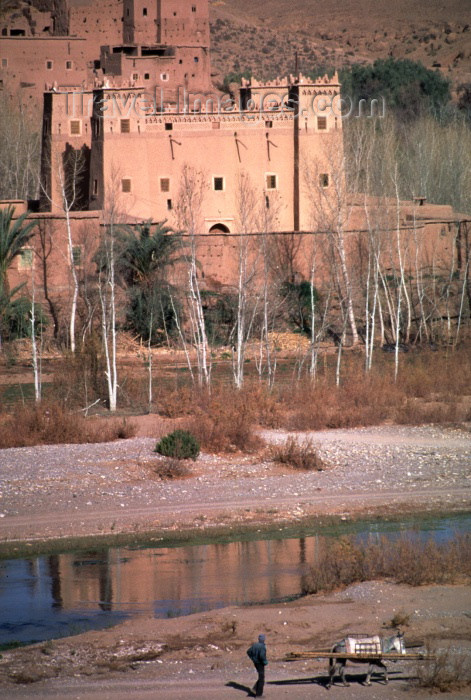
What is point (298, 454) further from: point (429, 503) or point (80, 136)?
point (80, 136)

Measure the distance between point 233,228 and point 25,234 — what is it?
20.7 ft

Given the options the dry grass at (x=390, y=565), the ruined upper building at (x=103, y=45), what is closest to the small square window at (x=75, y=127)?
the ruined upper building at (x=103, y=45)

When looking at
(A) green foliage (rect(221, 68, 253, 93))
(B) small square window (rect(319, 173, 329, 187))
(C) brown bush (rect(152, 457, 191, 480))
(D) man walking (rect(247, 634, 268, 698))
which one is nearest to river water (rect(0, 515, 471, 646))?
(D) man walking (rect(247, 634, 268, 698))

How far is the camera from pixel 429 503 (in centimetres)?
1614

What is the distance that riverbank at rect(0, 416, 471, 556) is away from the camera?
14.9m

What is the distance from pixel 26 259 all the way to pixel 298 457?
46.1 feet

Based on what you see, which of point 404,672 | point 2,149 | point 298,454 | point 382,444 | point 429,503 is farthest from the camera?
point 2,149

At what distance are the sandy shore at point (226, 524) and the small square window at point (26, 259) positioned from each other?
32.9 ft

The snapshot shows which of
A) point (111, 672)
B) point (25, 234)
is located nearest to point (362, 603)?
point (111, 672)

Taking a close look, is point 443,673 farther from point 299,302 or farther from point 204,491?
point 299,302

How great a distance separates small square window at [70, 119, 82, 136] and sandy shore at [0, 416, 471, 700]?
44.7 feet

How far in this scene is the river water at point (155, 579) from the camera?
458 inches

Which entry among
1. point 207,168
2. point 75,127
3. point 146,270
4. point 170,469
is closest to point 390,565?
point 170,469

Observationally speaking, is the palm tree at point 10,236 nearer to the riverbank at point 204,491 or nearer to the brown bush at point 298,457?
the riverbank at point 204,491
